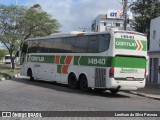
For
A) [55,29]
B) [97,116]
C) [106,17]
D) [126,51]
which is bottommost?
[97,116]

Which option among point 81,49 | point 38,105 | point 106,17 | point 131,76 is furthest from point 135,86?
point 106,17

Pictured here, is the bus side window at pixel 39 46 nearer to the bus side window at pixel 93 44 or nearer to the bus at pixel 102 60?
the bus at pixel 102 60

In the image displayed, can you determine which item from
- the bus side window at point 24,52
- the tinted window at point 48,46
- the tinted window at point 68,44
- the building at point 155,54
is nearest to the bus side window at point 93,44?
the tinted window at point 68,44

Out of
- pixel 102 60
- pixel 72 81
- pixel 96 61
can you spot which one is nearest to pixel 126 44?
pixel 102 60

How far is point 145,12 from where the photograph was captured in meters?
51.8

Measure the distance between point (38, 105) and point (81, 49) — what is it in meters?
8.84

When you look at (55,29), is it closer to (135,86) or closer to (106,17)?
(135,86)

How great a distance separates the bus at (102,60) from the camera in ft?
67.2

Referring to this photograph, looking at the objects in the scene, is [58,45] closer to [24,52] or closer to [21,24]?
[24,52]

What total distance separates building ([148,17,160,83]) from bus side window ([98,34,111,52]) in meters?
13.0

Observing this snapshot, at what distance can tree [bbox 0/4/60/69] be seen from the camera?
2250 inches

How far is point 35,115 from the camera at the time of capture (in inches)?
447

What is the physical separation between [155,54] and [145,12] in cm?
1798

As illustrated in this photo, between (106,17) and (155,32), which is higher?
(106,17)
